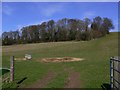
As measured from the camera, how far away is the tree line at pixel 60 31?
102312mm

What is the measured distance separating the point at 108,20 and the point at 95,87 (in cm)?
9458

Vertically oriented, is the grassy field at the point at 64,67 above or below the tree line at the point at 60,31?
below

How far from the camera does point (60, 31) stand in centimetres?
10656

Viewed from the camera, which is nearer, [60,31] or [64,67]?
[64,67]

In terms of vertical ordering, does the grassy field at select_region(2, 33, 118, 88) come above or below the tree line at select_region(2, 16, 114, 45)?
below

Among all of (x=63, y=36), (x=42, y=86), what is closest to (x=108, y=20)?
(x=63, y=36)

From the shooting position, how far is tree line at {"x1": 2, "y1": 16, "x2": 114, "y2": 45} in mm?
102312

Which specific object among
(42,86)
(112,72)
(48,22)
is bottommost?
(42,86)

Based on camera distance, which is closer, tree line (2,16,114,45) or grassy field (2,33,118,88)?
grassy field (2,33,118,88)

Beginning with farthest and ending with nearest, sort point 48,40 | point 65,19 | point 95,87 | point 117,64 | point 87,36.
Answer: point 65,19 → point 48,40 → point 87,36 → point 95,87 → point 117,64

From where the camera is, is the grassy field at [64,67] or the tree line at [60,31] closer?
the grassy field at [64,67]

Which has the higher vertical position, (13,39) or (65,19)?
(65,19)

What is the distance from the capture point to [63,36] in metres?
105

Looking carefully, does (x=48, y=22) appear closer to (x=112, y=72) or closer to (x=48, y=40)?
(x=48, y=40)
